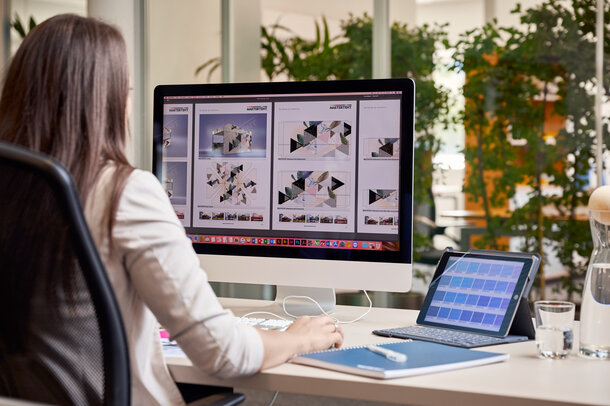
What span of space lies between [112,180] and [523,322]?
95 cm

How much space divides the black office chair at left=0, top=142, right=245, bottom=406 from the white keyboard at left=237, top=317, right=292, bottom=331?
66 cm

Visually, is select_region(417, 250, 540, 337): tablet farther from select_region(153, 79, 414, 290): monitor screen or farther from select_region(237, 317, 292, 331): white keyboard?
select_region(237, 317, 292, 331): white keyboard

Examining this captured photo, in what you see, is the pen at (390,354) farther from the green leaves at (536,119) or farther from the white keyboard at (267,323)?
the green leaves at (536,119)

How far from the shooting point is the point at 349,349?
150cm

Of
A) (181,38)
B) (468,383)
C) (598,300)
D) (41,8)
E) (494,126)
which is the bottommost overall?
(468,383)

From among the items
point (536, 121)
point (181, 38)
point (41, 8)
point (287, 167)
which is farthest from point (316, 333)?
point (41, 8)

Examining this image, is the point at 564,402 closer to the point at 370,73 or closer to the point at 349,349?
the point at 349,349

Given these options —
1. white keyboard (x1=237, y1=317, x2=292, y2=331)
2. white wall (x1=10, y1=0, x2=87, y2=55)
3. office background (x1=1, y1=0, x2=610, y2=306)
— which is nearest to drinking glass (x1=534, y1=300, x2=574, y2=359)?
white keyboard (x1=237, y1=317, x2=292, y2=331)

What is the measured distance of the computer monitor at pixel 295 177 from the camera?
1.82 metres

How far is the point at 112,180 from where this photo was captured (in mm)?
1203

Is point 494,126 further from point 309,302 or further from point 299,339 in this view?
point 299,339

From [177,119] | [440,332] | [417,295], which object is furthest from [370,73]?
[440,332]

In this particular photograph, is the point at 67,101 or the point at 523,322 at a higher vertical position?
the point at 67,101

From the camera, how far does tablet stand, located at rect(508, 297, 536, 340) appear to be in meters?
1.66
